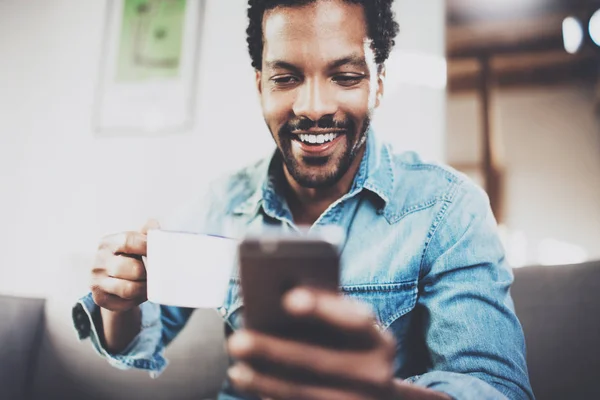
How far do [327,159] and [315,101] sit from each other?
0.12 metres

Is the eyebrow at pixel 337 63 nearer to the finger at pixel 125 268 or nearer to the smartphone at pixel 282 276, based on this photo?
the finger at pixel 125 268

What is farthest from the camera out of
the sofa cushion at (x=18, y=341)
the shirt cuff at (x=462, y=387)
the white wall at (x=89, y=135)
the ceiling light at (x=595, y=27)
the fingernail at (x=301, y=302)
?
the ceiling light at (x=595, y=27)

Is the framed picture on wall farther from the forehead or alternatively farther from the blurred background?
the forehead

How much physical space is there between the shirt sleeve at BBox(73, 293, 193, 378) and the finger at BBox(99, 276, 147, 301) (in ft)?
0.56

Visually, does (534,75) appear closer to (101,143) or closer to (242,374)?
(101,143)

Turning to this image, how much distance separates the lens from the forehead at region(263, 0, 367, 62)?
88cm

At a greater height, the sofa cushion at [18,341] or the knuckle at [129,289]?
the knuckle at [129,289]

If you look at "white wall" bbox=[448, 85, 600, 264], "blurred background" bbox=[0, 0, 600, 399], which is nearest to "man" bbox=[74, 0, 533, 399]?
"blurred background" bbox=[0, 0, 600, 399]

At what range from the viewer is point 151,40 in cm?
157

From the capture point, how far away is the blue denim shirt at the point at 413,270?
0.66 m

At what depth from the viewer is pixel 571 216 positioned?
3.51 meters

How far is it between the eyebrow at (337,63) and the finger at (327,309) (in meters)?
0.65

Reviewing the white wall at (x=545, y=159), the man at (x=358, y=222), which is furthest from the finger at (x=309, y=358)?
the white wall at (x=545, y=159)

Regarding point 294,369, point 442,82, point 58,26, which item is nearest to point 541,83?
point 442,82
